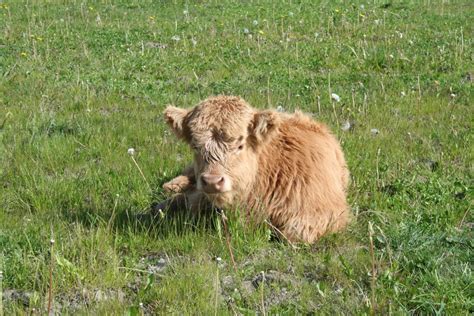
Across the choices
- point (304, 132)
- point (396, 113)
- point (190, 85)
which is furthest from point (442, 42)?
point (304, 132)

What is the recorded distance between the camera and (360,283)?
4.86 m

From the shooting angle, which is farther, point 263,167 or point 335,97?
point 335,97

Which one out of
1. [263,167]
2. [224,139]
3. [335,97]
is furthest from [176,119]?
[335,97]

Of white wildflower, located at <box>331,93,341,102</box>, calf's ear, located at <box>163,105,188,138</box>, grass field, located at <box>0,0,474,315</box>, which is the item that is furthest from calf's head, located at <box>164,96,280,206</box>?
white wildflower, located at <box>331,93,341,102</box>

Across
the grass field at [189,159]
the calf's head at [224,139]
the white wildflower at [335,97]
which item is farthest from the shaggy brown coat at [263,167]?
the white wildflower at [335,97]

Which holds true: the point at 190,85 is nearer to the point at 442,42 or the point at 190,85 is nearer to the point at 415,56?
the point at 415,56

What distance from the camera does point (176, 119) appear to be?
18.6ft

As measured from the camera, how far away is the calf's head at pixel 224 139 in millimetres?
5285

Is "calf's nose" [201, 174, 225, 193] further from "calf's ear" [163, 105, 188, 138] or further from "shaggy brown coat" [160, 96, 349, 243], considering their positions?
"calf's ear" [163, 105, 188, 138]

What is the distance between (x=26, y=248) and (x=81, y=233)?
0.45m

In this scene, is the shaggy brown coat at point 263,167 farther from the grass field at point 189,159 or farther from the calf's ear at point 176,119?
the grass field at point 189,159

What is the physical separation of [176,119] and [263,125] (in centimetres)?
77

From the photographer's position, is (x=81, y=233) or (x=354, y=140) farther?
(x=354, y=140)

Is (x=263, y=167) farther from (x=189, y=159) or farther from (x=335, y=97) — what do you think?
(x=335, y=97)
